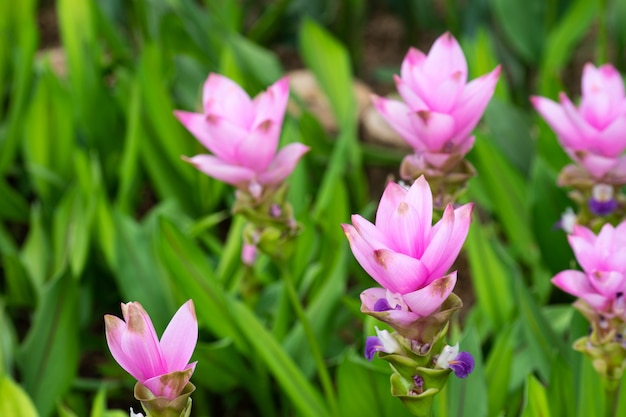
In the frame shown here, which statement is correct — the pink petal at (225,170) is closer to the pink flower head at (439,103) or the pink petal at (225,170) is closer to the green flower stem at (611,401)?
the pink flower head at (439,103)

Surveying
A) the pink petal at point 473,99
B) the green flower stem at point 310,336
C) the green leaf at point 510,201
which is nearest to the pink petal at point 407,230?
the pink petal at point 473,99

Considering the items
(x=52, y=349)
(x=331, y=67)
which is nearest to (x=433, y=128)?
(x=52, y=349)

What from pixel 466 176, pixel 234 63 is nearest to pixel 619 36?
Result: pixel 234 63

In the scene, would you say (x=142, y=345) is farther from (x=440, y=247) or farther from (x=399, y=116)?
(x=399, y=116)

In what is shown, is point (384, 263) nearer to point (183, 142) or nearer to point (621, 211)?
point (621, 211)

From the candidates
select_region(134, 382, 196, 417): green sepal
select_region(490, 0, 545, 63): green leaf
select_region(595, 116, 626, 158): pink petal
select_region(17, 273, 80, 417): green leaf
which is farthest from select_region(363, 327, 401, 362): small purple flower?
select_region(490, 0, 545, 63): green leaf
